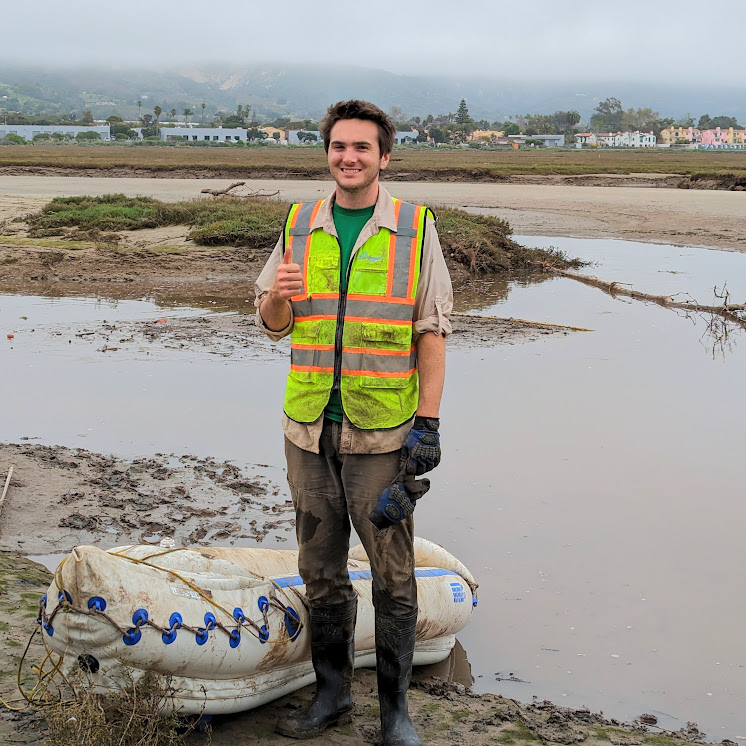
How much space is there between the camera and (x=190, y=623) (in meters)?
3.45

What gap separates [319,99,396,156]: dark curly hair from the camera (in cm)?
342

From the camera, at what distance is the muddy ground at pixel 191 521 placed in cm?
388

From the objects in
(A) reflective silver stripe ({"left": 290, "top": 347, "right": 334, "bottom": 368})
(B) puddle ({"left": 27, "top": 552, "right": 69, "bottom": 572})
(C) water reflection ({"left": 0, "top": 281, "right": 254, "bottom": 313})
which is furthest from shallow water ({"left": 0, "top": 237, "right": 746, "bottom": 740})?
(A) reflective silver stripe ({"left": 290, "top": 347, "right": 334, "bottom": 368})

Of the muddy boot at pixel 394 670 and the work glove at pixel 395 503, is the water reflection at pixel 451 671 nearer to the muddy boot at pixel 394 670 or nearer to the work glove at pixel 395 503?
the muddy boot at pixel 394 670

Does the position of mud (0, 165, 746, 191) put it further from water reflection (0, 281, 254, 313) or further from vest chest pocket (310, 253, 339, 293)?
vest chest pocket (310, 253, 339, 293)

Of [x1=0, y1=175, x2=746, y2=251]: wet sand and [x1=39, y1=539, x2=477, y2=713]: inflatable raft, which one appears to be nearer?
[x1=39, y1=539, x2=477, y2=713]: inflatable raft

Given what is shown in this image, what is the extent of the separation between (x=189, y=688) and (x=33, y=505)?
3019mm

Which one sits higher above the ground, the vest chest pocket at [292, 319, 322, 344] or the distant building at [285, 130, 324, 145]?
the distant building at [285, 130, 324, 145]

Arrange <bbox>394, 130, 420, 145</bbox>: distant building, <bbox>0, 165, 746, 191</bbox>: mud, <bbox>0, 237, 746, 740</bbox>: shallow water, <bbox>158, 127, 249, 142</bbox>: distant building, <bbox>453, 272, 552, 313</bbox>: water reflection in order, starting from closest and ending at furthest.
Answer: <bbox>0, 237, 746, 740</bbox>: shallow water → <bbox>453, 272, 552, 313</bbox>: water reflection → <bbox>0, 165, 746, 191</bbox>: mud → <bbox>394, 130, 420, 145</bbox>: distant building → <bbox>158, 127, 249, 142</bbox>: distant building

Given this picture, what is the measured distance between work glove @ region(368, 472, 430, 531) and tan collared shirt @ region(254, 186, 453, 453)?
14 centimetres

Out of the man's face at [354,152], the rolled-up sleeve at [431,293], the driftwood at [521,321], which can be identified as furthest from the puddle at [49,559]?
the driftwood at [521,321]

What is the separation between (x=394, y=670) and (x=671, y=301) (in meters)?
12.2

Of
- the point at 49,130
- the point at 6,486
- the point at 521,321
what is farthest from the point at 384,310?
the point at 49,130

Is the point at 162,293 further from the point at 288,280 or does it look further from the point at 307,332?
the point at 288,280
